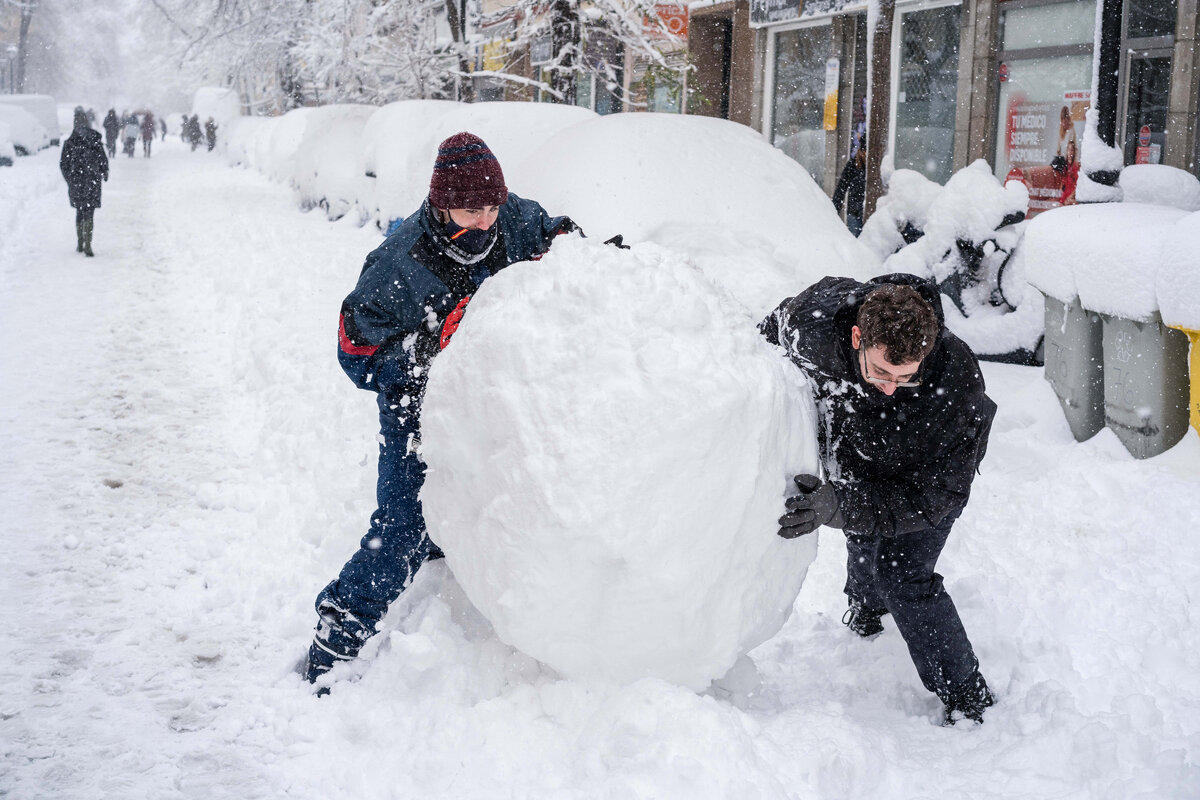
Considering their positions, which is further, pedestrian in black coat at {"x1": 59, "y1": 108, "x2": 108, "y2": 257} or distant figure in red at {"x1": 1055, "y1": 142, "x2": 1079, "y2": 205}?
pedestrian in black coat at {"x1": 59, "y1": 108, "x2": 108, "y2": 257}

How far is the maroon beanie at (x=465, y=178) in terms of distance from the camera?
3.18 meters

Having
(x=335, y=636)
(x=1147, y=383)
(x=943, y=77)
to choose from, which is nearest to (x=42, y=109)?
(x=943, y=77)

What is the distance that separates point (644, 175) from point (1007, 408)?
98.6 inches

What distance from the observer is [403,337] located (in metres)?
3.21

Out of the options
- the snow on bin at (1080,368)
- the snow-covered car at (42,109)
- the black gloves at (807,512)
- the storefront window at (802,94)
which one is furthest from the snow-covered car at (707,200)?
the snow-covered car at (42,109)

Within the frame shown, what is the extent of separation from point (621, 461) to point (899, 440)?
2.90 feet

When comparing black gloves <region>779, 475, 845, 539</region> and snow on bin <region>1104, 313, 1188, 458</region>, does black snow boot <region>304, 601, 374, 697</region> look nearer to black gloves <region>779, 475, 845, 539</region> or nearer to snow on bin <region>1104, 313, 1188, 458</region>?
black gloves <region>779, 475, 845, 539</region>

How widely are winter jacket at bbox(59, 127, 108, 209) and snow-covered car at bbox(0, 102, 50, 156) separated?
71.3 ft

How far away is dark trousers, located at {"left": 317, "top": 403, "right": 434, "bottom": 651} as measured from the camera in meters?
3.26

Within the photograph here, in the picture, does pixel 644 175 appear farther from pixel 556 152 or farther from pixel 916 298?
pixel 916 298

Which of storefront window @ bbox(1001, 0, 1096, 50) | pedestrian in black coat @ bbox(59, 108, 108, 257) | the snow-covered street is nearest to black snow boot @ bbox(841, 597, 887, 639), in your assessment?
the snow-covered street

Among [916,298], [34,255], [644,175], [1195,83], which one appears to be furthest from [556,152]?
[34,255]

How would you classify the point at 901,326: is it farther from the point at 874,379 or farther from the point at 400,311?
the point at 400,311

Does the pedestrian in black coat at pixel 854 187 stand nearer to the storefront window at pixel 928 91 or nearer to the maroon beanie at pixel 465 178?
the storefront window at pixel 928 91
